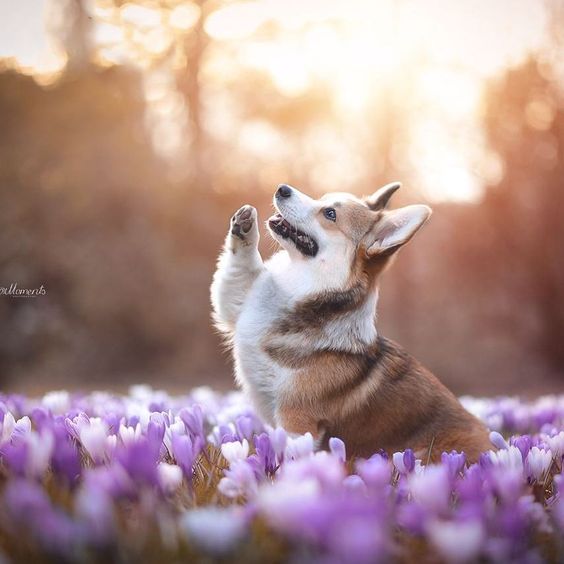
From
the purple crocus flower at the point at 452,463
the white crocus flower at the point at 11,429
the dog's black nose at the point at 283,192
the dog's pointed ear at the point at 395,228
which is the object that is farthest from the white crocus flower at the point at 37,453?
the dog's black nose at the point at 283,192

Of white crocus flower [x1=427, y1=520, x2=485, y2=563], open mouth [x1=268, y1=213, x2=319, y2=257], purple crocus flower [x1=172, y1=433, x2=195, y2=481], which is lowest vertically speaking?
purple crocus flower [x1=172, y1=433, x2=195, y2=481]

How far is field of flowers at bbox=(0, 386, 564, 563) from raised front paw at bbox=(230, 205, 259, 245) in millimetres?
1702

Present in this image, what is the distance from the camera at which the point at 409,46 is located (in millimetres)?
12852

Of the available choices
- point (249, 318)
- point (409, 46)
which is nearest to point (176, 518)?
point (249, 318)

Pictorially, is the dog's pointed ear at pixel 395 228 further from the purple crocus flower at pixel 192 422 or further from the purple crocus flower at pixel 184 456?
the purple crocus flower at pixel 184 456

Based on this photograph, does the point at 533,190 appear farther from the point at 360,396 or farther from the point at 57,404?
the point at 57,404

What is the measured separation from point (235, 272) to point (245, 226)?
1.23ft

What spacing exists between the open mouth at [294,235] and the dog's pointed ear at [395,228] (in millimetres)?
399

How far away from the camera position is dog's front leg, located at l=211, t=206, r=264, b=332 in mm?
4566

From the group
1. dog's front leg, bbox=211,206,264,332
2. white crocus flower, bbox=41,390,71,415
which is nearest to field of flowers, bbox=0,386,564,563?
white crocus flower, bbox=41,390,71,415

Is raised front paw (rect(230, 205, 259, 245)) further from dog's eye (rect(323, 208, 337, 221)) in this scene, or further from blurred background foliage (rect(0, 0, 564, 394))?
blurred background foliage (rect(0, 0, 564, 394))

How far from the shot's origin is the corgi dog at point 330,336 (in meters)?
4.16

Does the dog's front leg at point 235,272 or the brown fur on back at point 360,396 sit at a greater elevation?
the dog's front leg at point 235,272

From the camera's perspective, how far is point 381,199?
5363 mm
